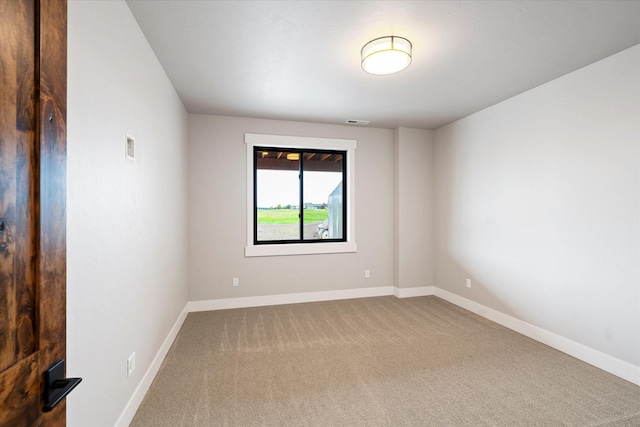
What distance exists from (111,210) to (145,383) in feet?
4.45

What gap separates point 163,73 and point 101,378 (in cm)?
246

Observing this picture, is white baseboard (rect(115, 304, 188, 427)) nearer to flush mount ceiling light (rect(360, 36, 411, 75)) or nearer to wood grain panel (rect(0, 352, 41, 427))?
wood grain panel (rect(0, 352, 41, 427))

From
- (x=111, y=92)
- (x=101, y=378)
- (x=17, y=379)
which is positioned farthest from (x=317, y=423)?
(x=111, y=92)

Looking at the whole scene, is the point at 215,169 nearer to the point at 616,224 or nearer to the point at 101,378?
the point at 101,378

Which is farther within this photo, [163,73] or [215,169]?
[215,169]

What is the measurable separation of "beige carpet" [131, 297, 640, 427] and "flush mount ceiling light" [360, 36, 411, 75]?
2460 mm

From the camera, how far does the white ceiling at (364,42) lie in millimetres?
1893

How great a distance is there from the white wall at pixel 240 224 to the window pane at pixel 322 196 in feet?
1.03

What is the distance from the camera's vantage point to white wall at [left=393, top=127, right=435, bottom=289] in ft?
14.9

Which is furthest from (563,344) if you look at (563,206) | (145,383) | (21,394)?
(21,394)

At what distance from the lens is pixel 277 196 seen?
4.39 meters

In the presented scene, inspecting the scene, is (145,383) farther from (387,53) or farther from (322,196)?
(322,196)

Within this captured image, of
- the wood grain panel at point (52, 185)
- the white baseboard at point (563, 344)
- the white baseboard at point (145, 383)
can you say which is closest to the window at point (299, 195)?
the white baseboard at point (145, 383)

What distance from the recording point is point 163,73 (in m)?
2.70
